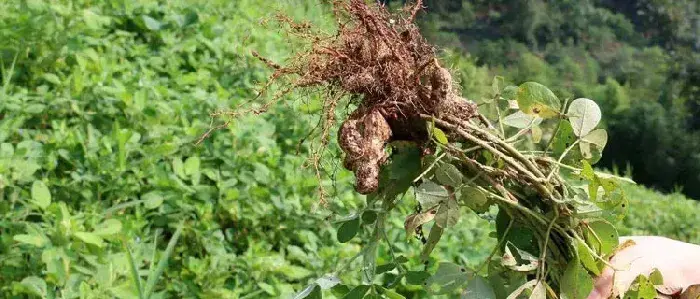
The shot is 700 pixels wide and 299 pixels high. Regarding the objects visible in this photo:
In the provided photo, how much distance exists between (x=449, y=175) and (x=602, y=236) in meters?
0.26

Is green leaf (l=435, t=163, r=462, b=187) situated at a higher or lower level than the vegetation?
higher

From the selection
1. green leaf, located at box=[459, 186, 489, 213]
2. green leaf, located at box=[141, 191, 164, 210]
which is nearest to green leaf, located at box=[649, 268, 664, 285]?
green leaf, located at box=[459, 186, 489, 213]

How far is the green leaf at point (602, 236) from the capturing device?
47.3 inches

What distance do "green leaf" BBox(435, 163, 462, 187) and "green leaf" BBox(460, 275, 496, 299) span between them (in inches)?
6.4

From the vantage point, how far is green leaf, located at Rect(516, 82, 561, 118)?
125 cm

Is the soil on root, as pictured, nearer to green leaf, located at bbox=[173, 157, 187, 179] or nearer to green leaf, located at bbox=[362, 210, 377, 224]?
green leaf, located at bbox=[362, 210, 377, 224]

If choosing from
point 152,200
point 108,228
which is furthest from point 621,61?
point 108,228

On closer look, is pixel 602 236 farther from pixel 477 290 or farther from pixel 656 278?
pixel 477 290

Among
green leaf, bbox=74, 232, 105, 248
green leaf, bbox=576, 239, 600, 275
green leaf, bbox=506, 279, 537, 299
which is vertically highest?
green leaf, bbox=576, 239, 600, 275

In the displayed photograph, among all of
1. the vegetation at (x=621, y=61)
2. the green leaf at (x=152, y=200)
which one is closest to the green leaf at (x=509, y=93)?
the green leaf at (x=152, y=200)

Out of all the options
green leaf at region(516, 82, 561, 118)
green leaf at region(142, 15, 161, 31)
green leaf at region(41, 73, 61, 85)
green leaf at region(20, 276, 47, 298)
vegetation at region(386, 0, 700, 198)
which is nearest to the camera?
green leaf at region(516, 82, 561, 118)

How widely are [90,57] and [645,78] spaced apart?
56.8ft

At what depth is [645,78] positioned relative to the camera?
59.7 ft

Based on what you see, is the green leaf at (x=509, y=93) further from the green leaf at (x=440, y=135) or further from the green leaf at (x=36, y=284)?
the green leaf at (x=36, y=284)
